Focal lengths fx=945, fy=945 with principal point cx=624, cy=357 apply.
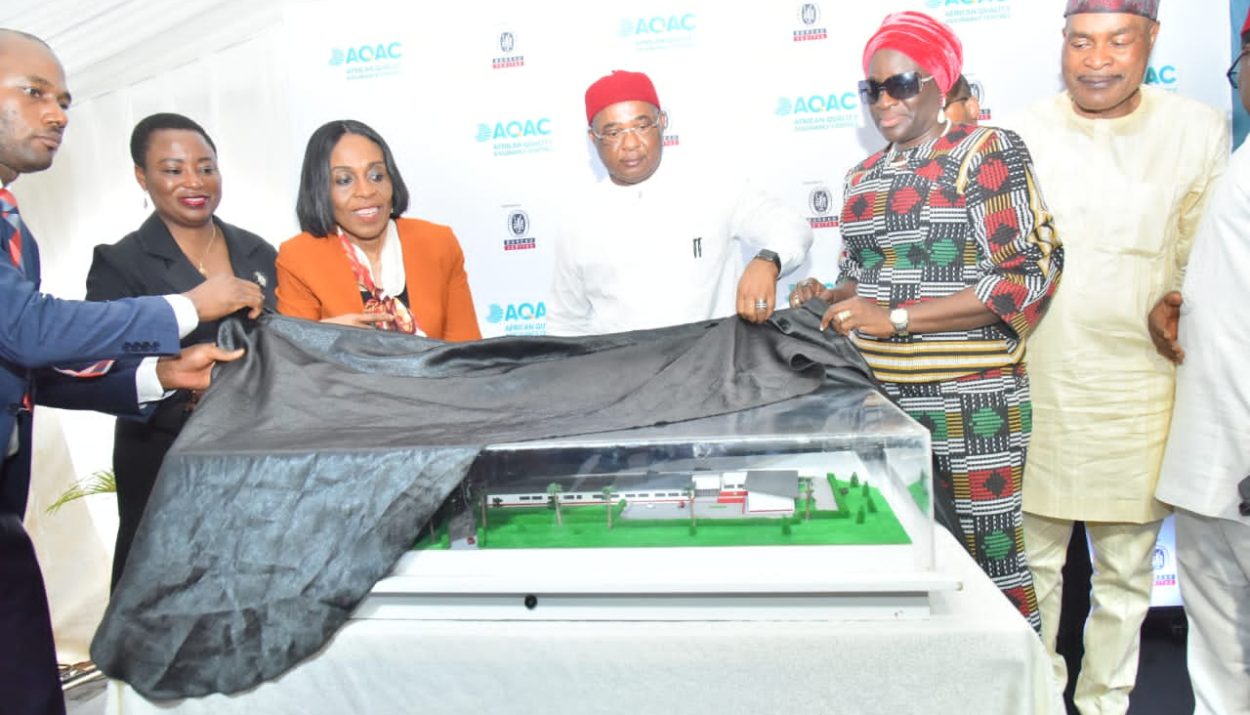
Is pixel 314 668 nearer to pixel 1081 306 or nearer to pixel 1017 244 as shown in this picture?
pixel 1017 244

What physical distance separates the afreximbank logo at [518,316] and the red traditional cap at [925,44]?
1.88 m

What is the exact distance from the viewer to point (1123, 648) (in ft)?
8.56

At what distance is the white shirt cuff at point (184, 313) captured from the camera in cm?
194

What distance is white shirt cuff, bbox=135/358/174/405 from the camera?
2.11 metres

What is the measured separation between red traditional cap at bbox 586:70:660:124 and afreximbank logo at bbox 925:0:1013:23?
1458mm

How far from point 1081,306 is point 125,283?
2.72m

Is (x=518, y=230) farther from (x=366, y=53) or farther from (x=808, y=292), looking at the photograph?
(x=808, y=292)

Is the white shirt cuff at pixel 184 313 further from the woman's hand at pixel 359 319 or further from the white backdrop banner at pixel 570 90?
the white backdrop banner at pixel 570 90

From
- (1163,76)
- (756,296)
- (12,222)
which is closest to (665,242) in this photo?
(756,296)

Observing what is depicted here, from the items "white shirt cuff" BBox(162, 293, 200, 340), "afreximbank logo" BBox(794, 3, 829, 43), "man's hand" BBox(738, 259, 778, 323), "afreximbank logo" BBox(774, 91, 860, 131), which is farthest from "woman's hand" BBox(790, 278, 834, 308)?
"afreximbank logo" BBox(794, 3, 829, 43)

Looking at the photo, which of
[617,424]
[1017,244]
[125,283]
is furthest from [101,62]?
[1017,244]

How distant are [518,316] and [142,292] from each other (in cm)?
144

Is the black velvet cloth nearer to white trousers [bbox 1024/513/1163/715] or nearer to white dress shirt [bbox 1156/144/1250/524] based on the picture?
white dress shirt [bbox 1156/144/1250/524]

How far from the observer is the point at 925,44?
2.24m
